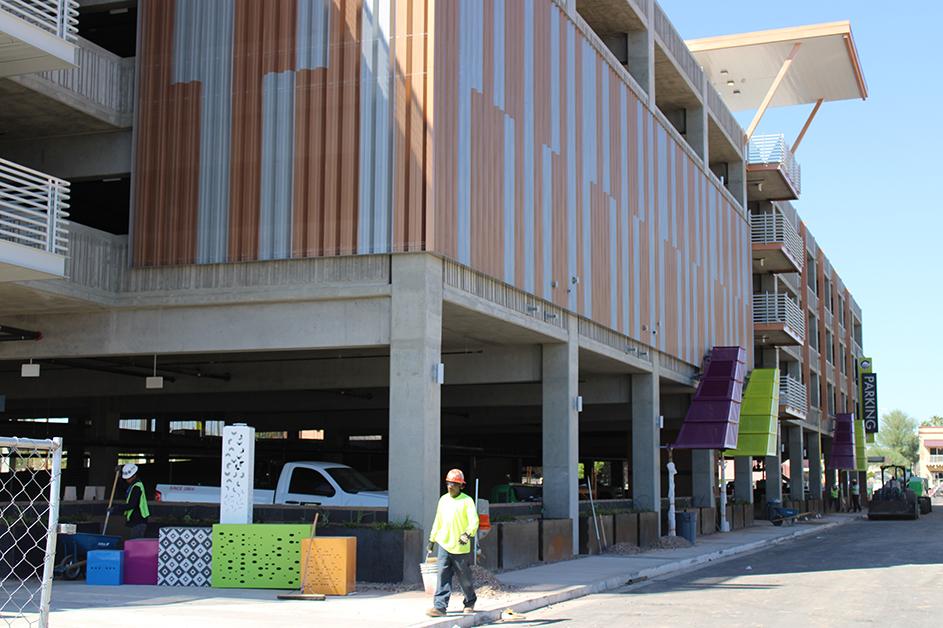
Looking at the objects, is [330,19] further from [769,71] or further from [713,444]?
[769,71]

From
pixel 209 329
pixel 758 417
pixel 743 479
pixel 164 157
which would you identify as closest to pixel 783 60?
pixel 758 417

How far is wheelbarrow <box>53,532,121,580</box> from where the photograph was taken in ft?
59.8

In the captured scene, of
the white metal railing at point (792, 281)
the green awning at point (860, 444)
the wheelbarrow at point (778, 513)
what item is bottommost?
the wheelbarrow at point (778, 513)

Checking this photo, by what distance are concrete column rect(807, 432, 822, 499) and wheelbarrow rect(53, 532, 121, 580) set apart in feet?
172

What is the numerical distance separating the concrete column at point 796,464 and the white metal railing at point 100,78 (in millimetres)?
47595

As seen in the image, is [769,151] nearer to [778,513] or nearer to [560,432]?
[778,513]

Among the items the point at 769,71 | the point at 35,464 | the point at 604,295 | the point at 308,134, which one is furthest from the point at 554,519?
the point at 35,464

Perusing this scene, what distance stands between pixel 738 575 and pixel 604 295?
9.40 m

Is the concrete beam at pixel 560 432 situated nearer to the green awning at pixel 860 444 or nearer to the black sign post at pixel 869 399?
the green awning at pixel 860 444

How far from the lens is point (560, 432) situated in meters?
26.9

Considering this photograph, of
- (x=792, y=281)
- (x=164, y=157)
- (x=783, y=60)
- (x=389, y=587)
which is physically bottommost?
(x=389, y=587)

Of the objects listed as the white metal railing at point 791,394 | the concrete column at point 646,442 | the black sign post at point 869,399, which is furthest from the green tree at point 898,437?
the concrete column at point 646,442

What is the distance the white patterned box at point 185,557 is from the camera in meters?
18.0

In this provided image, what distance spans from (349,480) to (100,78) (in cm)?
919
